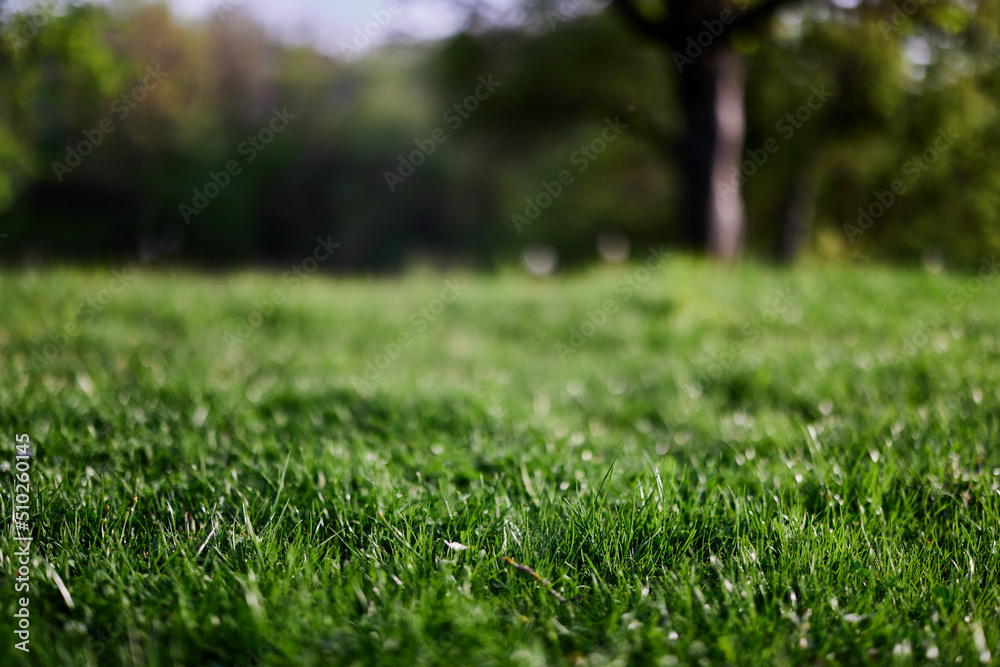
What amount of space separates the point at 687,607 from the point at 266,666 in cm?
120

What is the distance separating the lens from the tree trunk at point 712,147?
8.79 m

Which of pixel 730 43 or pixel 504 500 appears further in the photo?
Answer: pixel 730 43

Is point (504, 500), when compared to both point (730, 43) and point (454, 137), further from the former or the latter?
point (454, 137)

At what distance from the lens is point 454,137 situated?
1684 centimetres

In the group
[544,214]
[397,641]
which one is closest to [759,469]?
[397,641]

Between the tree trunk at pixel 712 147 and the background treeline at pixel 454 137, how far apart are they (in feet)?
2.86

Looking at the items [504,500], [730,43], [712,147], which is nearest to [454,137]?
[712,147]

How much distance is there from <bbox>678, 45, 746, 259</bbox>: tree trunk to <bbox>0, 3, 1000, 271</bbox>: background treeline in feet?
2.86

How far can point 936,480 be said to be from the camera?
103 inches

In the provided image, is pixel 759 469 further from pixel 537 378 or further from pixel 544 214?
pixel 544 214

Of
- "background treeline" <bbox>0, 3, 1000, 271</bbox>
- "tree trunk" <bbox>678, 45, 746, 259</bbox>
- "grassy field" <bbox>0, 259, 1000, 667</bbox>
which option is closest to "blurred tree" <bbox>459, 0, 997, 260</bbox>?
"tree trunk" <bbox>678, 45, 746, 259</bbox>

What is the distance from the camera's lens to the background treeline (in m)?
11.7

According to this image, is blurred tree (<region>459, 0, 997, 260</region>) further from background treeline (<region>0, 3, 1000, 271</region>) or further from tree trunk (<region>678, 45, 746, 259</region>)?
background treeline (<region>0, 3, 1000, 271</region>)

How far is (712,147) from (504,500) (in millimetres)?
7909
